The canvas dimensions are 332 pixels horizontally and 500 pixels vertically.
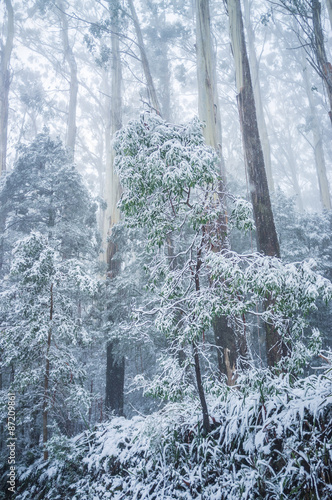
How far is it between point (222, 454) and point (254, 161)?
5030 millimetres

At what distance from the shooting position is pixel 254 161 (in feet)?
19.8

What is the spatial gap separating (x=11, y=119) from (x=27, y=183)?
16.2 metres

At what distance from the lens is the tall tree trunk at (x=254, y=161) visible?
4.97 metres

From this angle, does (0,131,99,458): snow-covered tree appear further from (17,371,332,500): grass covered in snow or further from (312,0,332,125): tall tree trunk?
(312,0,332,125): tall tree trunk

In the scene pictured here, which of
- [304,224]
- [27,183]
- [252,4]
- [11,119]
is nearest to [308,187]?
[252,4]

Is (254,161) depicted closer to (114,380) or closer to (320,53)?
(320,53)

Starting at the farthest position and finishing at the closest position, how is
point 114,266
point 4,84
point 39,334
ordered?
point 4,84 < point 114,266 < point 39,334

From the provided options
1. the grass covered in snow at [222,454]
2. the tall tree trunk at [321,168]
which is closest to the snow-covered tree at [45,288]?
the grass covered in snow at [222,454]

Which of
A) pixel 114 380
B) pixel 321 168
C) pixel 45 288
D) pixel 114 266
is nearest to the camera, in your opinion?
pixel 45 288

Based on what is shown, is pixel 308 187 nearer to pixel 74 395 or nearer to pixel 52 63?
pixel 52 63

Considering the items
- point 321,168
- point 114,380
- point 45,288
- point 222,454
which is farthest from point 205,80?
point 321,168

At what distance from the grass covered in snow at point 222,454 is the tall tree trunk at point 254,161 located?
1.65 metres

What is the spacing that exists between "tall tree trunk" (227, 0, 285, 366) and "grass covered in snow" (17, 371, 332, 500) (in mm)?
1652

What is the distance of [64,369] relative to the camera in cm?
568
